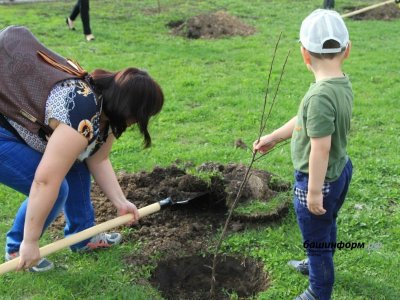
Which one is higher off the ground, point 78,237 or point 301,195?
point 301,195

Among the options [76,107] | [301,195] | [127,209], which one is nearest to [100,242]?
[127,209]

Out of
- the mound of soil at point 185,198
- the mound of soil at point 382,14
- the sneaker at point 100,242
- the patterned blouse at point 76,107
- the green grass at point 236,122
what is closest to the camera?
the patterned blouse at point 76,107

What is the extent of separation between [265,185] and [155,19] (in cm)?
902

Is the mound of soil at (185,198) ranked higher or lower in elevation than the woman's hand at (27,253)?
lower

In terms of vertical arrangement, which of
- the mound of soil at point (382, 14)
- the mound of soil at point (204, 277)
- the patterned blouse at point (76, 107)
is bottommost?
the mound of soil at point (382, 14)

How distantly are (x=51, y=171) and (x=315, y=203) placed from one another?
1343 millimetres

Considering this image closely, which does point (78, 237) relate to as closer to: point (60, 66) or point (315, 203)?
point (60, 66)

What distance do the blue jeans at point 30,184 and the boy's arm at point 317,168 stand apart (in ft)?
4.71

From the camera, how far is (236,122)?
6.09 meters

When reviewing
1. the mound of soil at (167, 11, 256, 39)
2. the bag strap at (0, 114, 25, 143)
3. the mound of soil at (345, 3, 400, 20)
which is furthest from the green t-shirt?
the mound of soil at (345, 3, 400, 20)

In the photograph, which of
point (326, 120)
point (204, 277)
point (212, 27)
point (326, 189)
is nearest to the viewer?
point (326, 120)

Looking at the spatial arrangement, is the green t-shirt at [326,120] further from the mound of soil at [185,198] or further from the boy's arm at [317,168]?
the mound of soil at [185,198]

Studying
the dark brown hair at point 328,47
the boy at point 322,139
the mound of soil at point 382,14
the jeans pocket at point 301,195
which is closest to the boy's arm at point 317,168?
the boy at point 322,139

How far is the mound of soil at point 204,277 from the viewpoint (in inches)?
135
